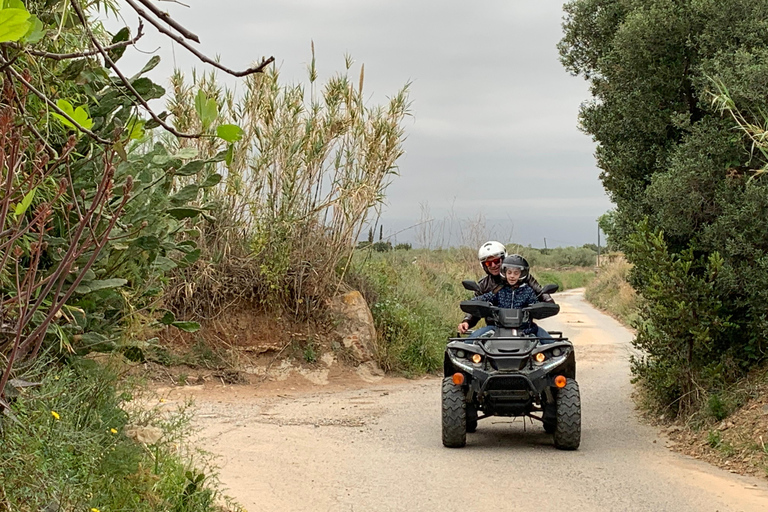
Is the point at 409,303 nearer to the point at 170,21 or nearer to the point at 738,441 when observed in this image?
the point at 738,441

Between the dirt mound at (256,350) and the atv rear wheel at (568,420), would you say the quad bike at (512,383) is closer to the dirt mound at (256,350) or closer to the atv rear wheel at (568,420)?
the atv rear wheel at (568,420)

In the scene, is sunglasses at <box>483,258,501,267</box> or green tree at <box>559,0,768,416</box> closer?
green tree at <box>559,0,768,416</box>

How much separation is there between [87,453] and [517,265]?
549 centimetres

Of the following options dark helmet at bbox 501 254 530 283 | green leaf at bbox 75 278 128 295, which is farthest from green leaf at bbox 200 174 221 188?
dark helmet at bbox 501 254 530 283

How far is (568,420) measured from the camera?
8016 mm

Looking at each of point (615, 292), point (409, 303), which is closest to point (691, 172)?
point (409, 303)

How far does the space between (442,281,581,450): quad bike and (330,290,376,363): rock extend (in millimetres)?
5839

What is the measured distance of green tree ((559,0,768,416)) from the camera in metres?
8.33

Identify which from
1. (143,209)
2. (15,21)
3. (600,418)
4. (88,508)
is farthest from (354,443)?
(15,21)

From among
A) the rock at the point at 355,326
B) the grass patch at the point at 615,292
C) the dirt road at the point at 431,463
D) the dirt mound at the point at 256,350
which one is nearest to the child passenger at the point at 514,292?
the dirt road at the point at 431,463

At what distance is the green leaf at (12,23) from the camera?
1.87 meters

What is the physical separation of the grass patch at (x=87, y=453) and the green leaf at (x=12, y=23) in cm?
189

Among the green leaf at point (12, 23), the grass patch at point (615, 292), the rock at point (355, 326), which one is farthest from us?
the grass patch at point (615, 292)

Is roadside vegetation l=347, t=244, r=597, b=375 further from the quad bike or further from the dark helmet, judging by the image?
the quad bike
